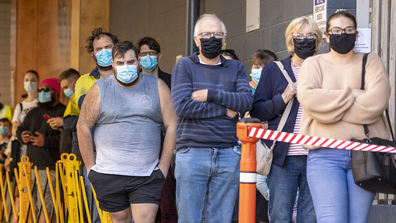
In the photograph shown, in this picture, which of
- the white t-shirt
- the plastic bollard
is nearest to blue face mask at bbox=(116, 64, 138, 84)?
the plastic bollard

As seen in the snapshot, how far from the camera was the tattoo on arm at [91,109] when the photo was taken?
3963mm

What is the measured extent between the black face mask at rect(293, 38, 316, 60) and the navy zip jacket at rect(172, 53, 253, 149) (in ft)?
1.56

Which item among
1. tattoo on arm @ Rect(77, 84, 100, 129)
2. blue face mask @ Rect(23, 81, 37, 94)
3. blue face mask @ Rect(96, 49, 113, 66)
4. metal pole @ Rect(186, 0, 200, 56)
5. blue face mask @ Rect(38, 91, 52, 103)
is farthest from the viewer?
blue face mask @ Rect(23, 81, 37, 94)

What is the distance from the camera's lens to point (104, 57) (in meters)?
4.96

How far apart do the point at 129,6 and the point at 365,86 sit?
7103 mm

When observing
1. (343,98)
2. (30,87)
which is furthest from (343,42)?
(30,87)

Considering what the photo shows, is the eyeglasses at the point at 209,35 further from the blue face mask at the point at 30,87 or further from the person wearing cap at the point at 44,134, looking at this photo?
the blue face mask at the point at 30,87

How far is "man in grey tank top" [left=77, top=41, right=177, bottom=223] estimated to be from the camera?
3893 mm

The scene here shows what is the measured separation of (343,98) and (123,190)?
5.72ft

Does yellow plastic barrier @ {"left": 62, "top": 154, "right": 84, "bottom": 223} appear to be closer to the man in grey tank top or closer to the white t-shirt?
the man in grey tank top

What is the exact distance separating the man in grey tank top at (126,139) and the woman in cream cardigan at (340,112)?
1.22m

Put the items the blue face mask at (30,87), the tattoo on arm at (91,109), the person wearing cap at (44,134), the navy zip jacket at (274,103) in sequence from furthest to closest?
the blue face mask at (30,87)
the person wearing cap at (44,134)
the tattoo on arm at (91,109)
the navy zip jacket at (274,103)

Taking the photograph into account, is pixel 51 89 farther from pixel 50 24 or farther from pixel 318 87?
pixel 50 24

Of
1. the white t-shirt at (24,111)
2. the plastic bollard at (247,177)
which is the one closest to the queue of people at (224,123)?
the plastic bollard at (247,177)
